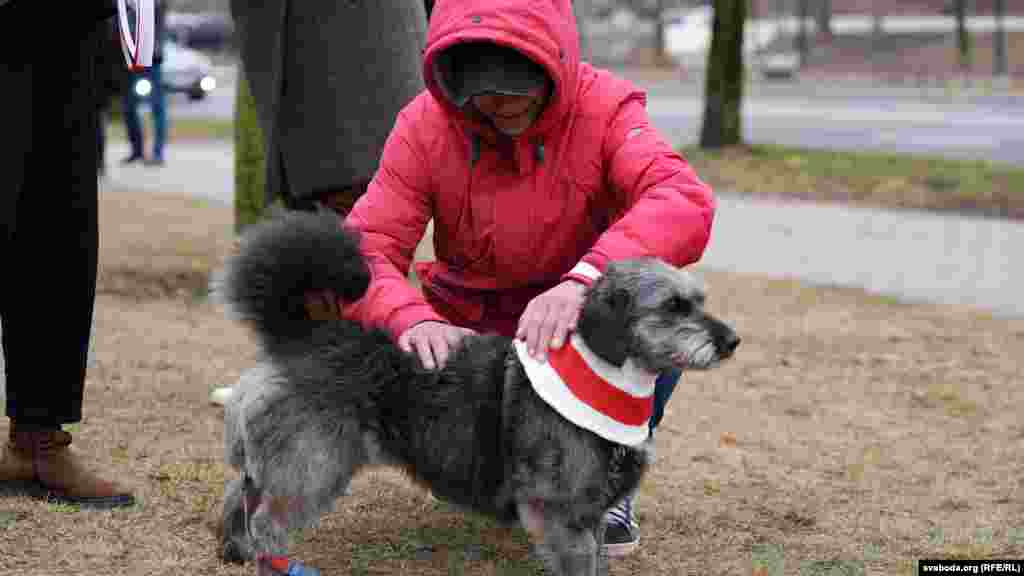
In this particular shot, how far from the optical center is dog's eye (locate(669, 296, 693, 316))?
3195 millimetres

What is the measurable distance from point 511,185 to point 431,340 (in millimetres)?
552

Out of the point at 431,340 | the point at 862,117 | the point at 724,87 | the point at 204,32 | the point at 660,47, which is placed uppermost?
the point at 431,340

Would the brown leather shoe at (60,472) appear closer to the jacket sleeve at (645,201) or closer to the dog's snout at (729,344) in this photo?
the jacket sleeve at (645,201)

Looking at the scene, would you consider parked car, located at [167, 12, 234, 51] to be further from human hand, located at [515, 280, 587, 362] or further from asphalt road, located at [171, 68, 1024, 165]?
human hand, located at [515, 280, 587, 362]

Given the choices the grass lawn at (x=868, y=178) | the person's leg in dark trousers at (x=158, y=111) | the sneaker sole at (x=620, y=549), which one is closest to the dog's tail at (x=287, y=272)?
the sneaker sole at (x=620, y=549)

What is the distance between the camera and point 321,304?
11.4 ft

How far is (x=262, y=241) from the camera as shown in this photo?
333cm

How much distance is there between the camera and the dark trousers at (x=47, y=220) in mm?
3857

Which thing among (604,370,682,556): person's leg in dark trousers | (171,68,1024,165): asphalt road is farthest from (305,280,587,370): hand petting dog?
(171,68,1024,165): asphalt road

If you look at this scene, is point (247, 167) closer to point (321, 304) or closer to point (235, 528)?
point (235, 528)

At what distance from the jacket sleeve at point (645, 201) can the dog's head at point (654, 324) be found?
18 cm

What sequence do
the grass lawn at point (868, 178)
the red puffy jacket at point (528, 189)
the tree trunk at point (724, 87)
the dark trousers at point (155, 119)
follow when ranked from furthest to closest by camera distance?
the dark trousers at point (155, 119)
the tree trunk at point (724, 87)
the grass lawn at point (868, 178)
the red puffy jacket at point (528, 189)

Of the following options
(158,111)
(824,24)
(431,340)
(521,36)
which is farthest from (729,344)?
(824,24)

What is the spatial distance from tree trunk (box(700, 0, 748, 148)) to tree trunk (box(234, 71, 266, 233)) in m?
8.30
